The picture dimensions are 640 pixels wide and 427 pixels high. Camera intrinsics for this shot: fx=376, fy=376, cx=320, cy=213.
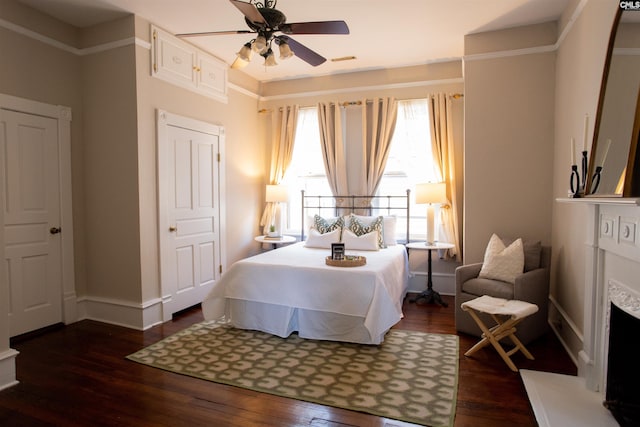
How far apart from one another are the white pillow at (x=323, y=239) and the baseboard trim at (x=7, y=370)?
9.74 ft

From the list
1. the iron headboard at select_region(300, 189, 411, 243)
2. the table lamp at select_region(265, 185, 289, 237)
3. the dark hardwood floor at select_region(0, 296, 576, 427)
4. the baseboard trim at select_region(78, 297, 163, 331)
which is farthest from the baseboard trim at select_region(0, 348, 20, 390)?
the iron headboard at select_region(300, 189, 411, 243)

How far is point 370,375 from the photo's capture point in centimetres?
280

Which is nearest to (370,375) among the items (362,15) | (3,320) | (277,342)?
(277,342)

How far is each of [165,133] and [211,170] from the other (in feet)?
2.73

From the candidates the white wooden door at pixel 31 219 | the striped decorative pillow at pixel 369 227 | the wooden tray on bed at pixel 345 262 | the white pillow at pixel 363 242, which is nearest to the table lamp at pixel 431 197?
the striped decorative pillow at pixel 369 227

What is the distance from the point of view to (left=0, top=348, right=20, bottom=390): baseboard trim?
2.63m

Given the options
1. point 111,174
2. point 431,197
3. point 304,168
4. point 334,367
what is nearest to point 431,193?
point 431,197

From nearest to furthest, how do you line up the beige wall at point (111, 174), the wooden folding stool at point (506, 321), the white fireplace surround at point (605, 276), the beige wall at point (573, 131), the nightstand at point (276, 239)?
1. the white fireplace surround at point (605, 276)
2. the beige wall at point (573, 131)
3. the wooden folding stool at point (506, 321)
4. the beige wall at point (111, 174)
5. the nightstand at point (276, 239)

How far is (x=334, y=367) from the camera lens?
9.65ft

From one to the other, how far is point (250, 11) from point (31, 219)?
9.78 ft

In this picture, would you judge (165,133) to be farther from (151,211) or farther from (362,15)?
(362,15)

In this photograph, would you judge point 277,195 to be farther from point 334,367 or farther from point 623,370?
point 623,370

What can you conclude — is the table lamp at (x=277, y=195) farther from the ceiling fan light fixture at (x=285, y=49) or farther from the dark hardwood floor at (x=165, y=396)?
the ceiling fan light fixture at (x=285, y=49)

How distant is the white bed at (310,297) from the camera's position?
3.26 meters
